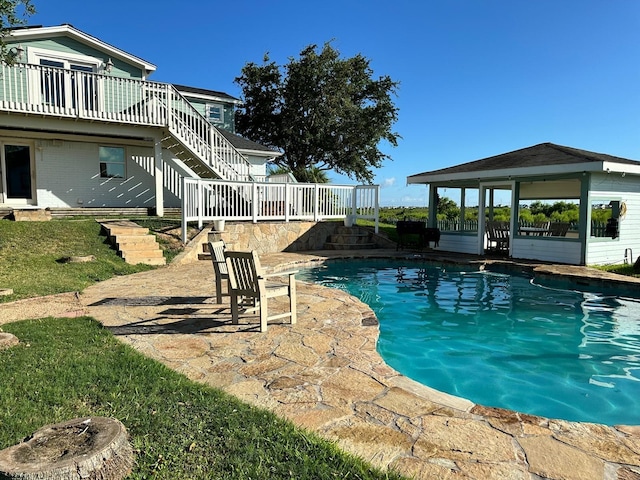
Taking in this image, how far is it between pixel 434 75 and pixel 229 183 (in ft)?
→ 47.7

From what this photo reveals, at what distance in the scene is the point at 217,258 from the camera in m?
5.89

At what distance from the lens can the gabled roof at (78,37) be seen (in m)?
13.9

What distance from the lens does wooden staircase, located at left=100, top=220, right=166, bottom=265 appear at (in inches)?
405

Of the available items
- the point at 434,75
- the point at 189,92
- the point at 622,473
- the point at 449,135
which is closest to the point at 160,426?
the point at 622,473

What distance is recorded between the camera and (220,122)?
22125 mm

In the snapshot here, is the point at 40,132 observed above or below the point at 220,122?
below

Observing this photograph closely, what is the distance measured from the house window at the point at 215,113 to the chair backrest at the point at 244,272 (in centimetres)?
1855

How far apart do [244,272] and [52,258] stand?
21.5 ft

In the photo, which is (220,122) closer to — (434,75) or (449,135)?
(434,75)

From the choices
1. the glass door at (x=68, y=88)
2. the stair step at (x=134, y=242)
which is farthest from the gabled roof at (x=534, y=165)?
the glass door at (x=68, y=88)

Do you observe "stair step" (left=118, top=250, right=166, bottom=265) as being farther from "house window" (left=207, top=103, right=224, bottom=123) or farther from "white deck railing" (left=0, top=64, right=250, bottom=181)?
"house window" (left=207, top=103, right=224, bottom=123)

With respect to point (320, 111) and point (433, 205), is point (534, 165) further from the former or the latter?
point (320, 111)

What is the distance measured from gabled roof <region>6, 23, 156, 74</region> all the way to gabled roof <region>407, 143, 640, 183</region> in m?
11.5

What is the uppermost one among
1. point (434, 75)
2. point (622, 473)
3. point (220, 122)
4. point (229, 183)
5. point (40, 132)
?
point (434, 75)
